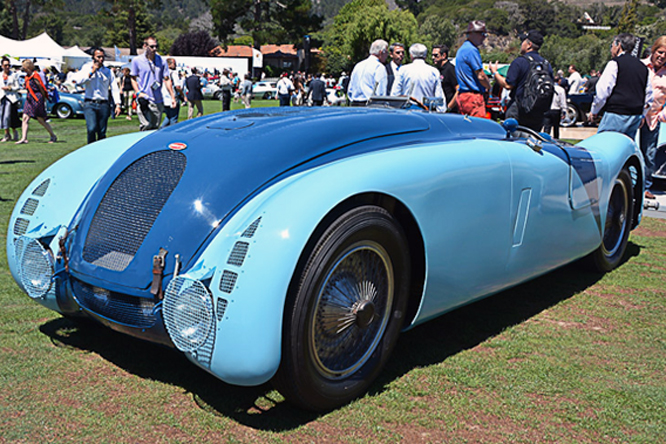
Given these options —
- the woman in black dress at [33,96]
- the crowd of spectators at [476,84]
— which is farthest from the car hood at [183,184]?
the woman in black dress at [33,96]

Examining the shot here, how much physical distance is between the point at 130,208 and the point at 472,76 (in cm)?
462

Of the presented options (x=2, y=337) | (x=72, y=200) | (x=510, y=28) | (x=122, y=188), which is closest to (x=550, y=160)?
(x=122, y=188)

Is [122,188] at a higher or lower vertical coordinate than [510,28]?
lower

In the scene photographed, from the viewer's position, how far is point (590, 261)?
453 centimetres

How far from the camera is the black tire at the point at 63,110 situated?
1952 cm

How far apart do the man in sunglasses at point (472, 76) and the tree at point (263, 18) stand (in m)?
64.5

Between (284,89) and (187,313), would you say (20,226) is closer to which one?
(187,313)

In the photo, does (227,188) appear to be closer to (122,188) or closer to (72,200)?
(122,188)

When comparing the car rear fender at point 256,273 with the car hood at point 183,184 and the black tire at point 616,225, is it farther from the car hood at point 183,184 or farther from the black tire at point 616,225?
the black tire at point 616,225

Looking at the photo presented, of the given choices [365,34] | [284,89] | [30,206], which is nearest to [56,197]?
[30,206]

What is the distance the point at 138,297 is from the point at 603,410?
1947 mm

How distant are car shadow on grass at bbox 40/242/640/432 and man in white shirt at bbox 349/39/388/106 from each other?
417 cm

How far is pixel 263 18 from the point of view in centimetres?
7044

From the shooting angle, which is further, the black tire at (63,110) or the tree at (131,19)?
the tree at (131,19)
